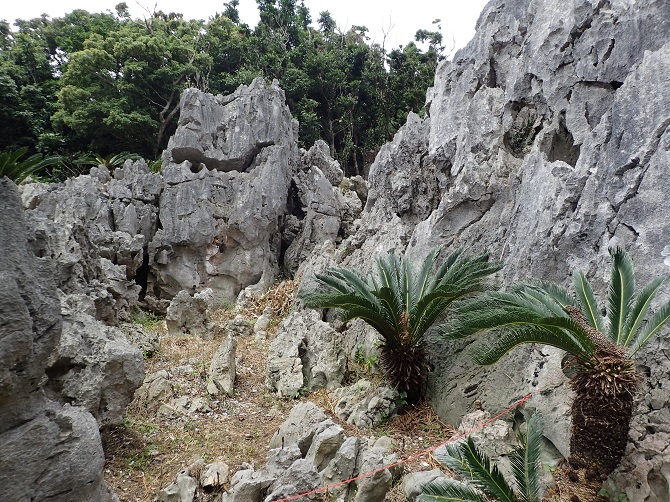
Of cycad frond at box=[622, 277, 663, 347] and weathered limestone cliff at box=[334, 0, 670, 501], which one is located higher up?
weathered limestone cliff at box=[334, 0, 670, 501]

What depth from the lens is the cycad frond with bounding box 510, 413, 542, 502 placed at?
3.80m

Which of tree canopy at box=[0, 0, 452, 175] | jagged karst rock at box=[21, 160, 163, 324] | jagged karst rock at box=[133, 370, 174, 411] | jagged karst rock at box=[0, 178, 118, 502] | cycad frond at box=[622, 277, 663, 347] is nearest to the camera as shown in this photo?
jagged karst rock at box=[0, 178, 118, 502]

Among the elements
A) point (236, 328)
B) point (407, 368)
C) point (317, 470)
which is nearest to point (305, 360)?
point (407, 368)

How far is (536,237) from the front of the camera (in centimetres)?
731

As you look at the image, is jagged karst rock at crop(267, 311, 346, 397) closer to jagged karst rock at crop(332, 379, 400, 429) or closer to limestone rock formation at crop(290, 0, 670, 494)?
jagged karst rock at crop(332, 379, 400, 429)

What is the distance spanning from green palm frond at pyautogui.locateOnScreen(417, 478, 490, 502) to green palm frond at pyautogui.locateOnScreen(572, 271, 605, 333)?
2.43 m

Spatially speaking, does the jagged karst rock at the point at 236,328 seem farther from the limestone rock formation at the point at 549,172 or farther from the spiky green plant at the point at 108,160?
the spiky green plant at the point at 108,160

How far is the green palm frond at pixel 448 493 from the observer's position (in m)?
3.79

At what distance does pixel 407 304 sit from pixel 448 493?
377cm

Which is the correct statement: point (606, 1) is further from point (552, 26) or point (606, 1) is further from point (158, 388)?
point (158, 388)

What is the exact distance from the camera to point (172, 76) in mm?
22656

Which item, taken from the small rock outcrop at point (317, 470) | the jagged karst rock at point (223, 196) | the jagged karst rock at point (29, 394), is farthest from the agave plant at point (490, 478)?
the jagged karst rock at point (223, 196)

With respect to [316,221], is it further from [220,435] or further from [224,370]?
[220,435]

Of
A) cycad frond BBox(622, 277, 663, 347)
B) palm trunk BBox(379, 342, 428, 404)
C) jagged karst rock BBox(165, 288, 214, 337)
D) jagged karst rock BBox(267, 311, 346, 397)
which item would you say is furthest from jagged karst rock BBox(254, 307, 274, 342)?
cycad frond BBox(622, 277, 663, 347)
